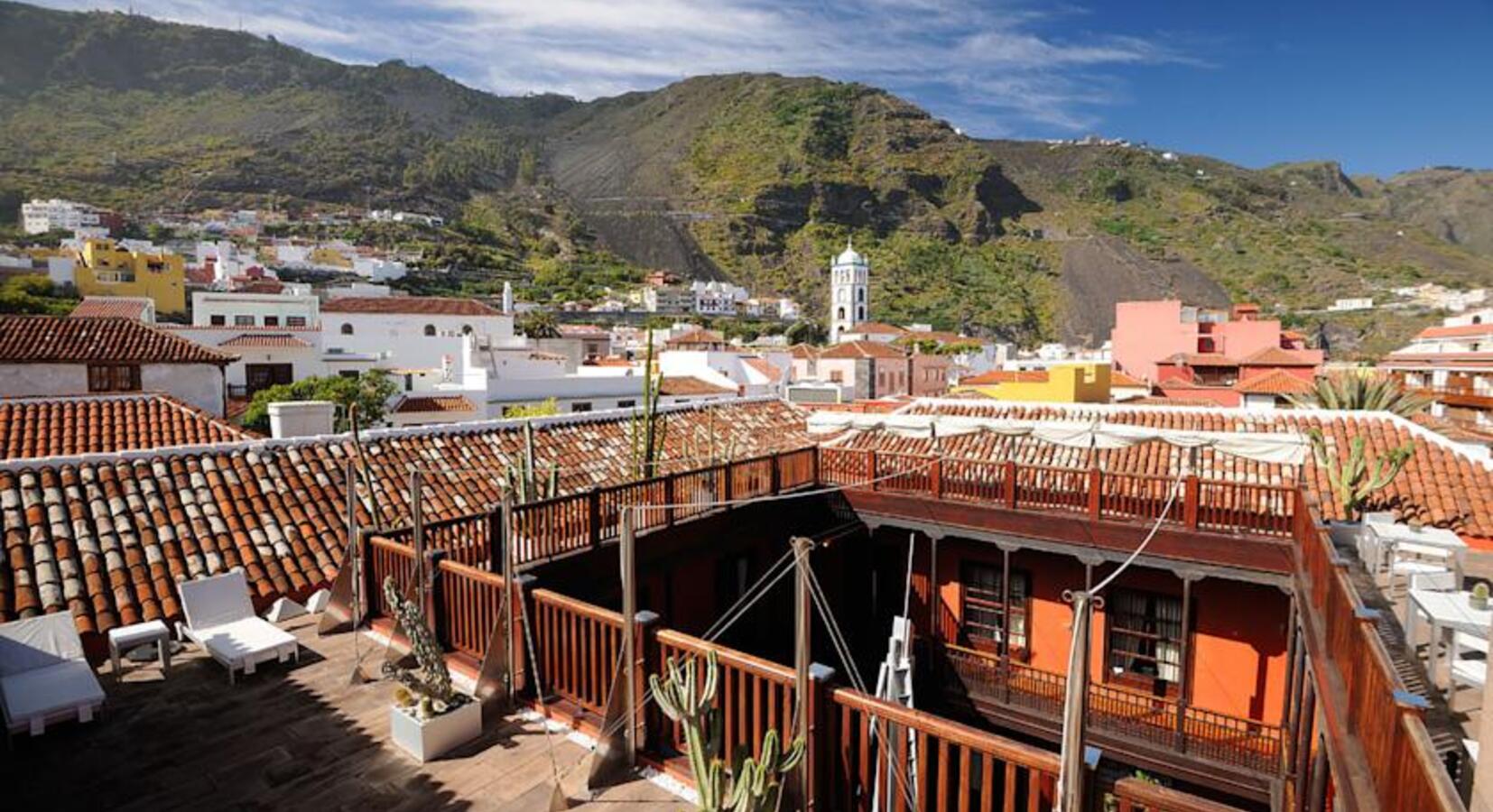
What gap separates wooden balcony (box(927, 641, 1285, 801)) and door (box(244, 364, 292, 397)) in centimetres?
3296

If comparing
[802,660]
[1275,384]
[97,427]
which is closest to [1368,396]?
[1275,384]

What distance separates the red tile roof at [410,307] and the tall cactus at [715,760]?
48.5 meters

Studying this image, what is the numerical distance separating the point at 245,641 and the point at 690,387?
80.2 ft

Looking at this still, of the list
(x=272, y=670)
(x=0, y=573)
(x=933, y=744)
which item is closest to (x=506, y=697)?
(x=272, y=670)

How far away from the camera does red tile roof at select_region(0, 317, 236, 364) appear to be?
17.3 meters

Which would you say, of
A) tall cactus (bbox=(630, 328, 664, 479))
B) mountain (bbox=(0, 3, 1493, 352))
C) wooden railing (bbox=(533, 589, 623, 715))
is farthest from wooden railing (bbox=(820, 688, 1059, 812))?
mountain (bbox=(0, 3, 1493, 352))

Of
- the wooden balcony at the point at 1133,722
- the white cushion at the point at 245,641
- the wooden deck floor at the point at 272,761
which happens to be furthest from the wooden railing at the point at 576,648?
the wooden balcony at the point at 1133,722

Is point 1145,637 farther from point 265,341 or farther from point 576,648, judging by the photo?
point 265,341

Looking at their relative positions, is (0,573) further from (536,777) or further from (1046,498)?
(1046,498)

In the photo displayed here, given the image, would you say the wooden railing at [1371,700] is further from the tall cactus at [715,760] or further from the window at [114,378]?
the window at [114,378]

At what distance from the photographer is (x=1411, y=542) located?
783cm

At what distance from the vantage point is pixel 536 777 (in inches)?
167

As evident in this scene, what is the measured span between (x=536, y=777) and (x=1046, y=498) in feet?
29.1

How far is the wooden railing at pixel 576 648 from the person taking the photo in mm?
4707
